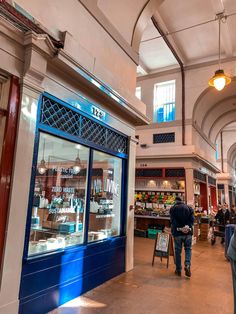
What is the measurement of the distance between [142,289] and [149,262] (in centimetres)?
189

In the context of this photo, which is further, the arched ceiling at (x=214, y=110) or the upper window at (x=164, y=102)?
the upper window at (x=164, y=102)

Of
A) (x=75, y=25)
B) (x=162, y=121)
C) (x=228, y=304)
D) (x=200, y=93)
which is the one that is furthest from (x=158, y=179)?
(x=75, y=25)

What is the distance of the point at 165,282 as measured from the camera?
4730mm

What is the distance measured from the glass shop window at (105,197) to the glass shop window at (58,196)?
31cm

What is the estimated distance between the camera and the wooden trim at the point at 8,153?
2859 millimetres

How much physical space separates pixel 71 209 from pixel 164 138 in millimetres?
7604

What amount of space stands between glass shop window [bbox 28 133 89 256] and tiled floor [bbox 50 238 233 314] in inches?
37.5

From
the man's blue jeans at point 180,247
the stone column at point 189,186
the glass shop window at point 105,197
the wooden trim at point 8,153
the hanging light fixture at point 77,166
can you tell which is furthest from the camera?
the stone column at point 189,186

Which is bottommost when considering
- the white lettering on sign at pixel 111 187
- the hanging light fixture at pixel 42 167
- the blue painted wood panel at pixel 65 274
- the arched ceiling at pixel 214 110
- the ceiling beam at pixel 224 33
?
the blue painted wood panel at pixel 65 274

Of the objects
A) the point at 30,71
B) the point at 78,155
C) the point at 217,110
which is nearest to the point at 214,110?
the point at 217,110

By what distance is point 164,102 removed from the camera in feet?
37.6

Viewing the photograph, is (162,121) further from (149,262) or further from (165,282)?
(165,282)

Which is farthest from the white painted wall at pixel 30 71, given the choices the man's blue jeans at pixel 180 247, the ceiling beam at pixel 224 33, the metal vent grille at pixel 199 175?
the metal vent grille at pixel 199 175

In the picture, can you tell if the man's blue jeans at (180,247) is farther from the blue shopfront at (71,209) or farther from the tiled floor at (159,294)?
the blue shopfront at (71,209)
